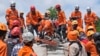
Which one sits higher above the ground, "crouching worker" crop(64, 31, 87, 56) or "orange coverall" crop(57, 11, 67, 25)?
"orange coverall" crop(57, 11, 67, 25)

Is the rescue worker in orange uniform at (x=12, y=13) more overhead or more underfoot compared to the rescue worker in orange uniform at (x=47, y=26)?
more overhead

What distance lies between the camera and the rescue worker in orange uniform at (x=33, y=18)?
19166 millimetres

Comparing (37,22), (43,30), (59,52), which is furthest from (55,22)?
(59,52)

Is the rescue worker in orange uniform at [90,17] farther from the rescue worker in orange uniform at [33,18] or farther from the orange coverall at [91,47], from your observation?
the orange coverall at [91,47]

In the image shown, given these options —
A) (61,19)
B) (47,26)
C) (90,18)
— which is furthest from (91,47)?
(61,19)

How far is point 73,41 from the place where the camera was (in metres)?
9.88

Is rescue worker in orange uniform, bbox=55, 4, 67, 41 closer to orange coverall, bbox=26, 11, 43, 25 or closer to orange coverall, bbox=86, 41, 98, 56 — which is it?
orange coverall, bbox=26, 11, 43, 25

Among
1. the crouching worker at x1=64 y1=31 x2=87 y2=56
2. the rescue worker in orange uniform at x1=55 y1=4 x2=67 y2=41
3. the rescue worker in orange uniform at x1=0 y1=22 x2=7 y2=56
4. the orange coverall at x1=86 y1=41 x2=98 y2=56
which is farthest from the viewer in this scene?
the rescue worker in orange uniform at x1=55 y1=4 x2=67 y2=41

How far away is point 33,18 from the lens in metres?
19.5

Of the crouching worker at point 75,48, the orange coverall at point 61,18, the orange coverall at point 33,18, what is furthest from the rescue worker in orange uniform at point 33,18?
the crouching worker at point 75,48

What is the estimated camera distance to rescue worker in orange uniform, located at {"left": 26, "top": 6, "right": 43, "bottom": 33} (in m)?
19.2

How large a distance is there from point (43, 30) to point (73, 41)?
753 centimetres

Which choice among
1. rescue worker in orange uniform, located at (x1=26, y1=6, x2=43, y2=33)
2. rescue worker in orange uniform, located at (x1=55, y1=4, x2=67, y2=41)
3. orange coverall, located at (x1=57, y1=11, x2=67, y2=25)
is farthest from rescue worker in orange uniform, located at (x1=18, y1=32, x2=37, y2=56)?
orange coverall, located at (x1=57, y1=11, x2=67, y2=25)

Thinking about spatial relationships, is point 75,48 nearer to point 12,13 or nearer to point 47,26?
point 47,26
